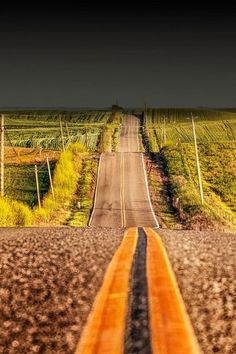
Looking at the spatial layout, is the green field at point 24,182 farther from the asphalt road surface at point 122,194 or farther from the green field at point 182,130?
the green field at point 182,130

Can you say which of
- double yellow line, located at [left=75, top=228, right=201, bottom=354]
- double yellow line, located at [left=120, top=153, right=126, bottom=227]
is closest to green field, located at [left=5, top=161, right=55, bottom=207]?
double yellow line, located at [left=120, top=153, right=126, bottom=227]

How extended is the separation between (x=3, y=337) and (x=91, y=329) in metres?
0.56

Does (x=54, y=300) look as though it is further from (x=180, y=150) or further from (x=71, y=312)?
(x=180, y=150)

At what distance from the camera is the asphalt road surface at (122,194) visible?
156 feet

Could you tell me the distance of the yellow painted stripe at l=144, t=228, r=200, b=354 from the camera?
2.91 meters

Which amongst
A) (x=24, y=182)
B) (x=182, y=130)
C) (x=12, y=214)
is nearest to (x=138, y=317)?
(x=12, y=214)

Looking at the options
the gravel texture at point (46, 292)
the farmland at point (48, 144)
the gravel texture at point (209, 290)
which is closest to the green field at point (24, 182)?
the farmland at point (48, 144)

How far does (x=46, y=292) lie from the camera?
4.14 meters

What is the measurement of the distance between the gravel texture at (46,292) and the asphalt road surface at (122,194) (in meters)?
38.0

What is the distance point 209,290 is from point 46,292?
1.37 metres

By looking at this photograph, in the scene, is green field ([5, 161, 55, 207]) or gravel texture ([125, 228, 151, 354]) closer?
gravel texture ([125, 228, 151, 354])

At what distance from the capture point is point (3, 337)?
3213 mm

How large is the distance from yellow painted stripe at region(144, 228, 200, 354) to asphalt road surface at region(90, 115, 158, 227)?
39.4 m

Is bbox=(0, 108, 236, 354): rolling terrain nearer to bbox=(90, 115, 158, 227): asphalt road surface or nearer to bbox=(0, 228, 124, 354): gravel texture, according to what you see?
bbox=(0, 228, 124, 354): gravel texture
